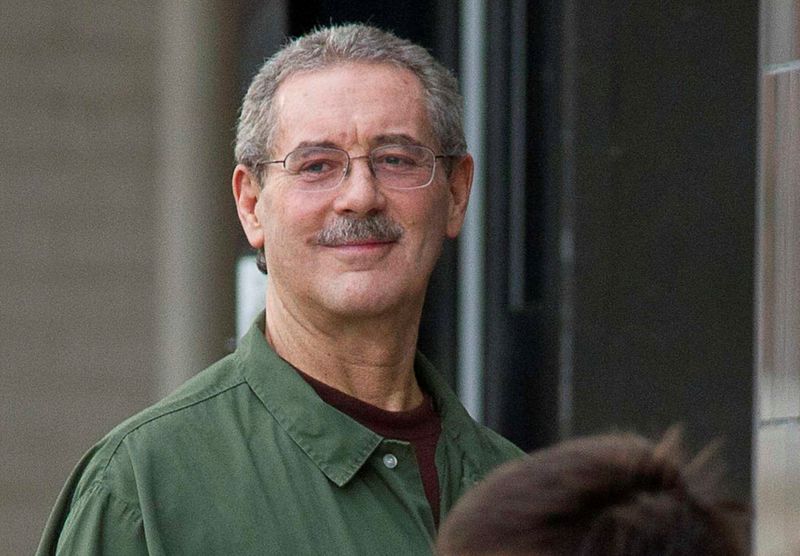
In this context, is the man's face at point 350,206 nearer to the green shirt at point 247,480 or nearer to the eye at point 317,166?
the eye at point 317,166

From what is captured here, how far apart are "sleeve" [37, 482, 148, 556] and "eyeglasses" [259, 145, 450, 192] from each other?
26.0 inches

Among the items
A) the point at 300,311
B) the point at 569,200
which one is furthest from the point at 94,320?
the point at 300,311

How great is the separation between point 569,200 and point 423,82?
1725mm

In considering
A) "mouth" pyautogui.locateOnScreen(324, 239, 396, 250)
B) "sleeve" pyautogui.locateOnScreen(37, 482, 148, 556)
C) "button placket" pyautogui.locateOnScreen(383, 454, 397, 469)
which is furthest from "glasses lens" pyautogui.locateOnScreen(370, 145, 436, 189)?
"sleeve" pyautogui.locateOnScreen(37, 482, 148, 556)

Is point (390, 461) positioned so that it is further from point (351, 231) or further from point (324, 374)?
point (351, 231)

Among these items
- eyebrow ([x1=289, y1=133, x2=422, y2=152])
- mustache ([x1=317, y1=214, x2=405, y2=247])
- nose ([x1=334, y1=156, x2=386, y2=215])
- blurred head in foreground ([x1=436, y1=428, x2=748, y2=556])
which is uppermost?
eyebrow ([x1=289, y1=133, x2=422, y2=152])

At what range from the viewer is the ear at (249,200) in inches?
118

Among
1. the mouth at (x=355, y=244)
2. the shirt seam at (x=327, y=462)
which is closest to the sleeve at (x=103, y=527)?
the shirt seam at (x=327, y=462)

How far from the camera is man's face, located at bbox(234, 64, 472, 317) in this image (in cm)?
282

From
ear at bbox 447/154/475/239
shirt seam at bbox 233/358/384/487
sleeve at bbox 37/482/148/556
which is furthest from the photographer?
ear at bbox 447/154/475/239

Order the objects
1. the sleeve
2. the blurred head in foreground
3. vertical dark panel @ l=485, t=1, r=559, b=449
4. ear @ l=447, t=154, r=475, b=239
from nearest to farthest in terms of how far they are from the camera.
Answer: the blurred head in foreground, the sleeve, ear @ l=447, t=154, r=475, b=239, vertical dark panel @ l=485, t=1, r=559, b=449

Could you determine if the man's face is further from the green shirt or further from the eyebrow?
the green shirt

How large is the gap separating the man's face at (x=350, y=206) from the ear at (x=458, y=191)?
4.5 inches

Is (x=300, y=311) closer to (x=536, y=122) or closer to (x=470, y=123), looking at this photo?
(x=536, y=122)
